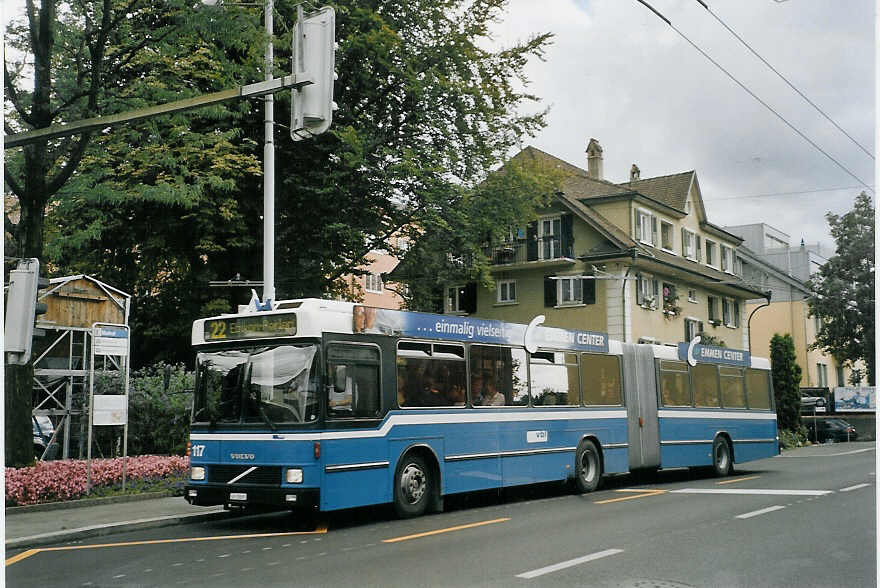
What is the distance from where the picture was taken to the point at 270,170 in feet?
63.7

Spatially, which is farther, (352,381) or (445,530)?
(352,381)

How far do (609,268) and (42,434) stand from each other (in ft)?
95.6

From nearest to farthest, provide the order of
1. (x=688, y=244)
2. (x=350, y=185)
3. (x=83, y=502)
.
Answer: (x=83, y=502) < (x=350, y=185) < (x=688, y=244)

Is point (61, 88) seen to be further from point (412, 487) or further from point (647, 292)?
point (647, 292)

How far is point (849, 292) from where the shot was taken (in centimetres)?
6209

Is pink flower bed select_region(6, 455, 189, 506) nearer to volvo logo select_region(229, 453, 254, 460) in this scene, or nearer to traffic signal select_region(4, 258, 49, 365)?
volvo logo select_region(229, 453, 254, 460)

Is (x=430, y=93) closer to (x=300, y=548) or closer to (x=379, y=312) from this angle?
(x=379, y=312)

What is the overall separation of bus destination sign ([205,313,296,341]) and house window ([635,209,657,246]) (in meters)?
36.1

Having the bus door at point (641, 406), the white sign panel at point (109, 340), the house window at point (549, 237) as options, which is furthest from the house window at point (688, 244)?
the white sign panel at point (109, 340)

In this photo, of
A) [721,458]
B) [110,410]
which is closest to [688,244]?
[721,458]

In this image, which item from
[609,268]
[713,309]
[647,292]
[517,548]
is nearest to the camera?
[517,548]

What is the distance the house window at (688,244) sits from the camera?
5228cm

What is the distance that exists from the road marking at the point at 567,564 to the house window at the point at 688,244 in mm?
43859

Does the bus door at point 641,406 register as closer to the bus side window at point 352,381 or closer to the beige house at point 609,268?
the bus side window at point 352,381
